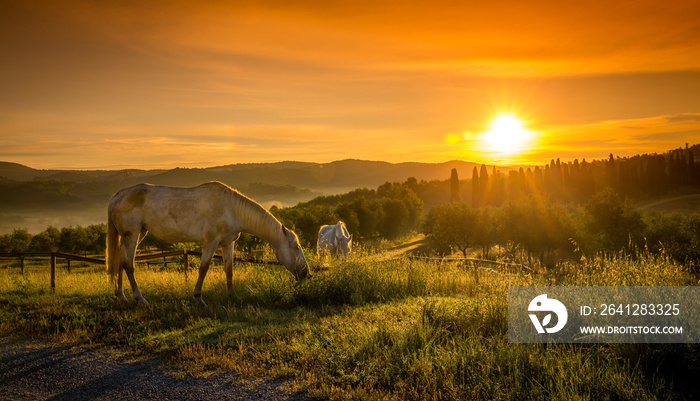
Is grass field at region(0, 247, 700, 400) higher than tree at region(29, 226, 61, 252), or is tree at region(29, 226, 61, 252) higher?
grass field at region(0, 247, 700, 400)

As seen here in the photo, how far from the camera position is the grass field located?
173 inches

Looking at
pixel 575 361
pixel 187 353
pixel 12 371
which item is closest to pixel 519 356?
pixel 575 361

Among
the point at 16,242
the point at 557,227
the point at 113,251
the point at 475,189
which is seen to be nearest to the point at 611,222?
the point at 557,227

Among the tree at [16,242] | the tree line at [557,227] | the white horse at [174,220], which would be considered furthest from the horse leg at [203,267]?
the tree at [16,242]

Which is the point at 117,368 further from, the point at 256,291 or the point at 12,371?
the point at 256,291

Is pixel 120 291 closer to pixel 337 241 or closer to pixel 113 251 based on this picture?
pixel 113 251

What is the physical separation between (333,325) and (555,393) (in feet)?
11.7

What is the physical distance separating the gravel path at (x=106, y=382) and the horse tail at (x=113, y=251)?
3.30 metres

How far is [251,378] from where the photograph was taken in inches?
189

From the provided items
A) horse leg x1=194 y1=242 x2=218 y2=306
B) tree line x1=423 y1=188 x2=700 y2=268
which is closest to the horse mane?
horse leg x1=194 y1=242 x2=218 y2=306

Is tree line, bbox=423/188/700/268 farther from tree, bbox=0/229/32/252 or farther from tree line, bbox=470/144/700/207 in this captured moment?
tree line, bbox=470/144/700/207

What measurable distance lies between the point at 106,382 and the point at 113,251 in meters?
5.19
